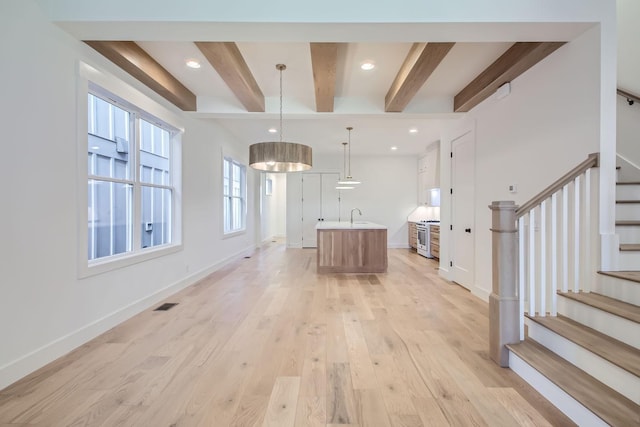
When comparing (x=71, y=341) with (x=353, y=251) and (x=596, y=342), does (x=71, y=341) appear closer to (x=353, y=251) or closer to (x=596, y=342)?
(x=596, y=342)

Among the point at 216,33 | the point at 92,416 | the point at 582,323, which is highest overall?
the point at 216,33

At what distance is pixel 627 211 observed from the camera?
242 cm

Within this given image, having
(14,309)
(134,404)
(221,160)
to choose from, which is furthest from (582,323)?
(221,160)

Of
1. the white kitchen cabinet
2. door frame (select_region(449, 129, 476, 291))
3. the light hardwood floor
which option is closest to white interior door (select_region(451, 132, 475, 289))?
door frame (select_region(449, 129, 476, 291))

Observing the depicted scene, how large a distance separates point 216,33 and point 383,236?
4196 millimetres

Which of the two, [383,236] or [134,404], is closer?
[134,404]

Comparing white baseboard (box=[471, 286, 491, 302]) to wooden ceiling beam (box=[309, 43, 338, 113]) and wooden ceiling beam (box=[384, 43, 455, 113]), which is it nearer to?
wooden ceiling beam (box=[384, 43, 455, 113])

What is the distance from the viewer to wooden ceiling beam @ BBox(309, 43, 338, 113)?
2.59m

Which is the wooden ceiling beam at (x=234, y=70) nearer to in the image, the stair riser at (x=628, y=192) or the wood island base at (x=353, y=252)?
the wood island base at (x=353, y=252)

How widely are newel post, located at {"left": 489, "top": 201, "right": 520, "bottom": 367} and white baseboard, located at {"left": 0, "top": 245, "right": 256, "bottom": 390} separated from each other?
11.1 feet

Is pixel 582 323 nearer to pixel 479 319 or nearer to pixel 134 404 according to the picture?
pixel 479 319

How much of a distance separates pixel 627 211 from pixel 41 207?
15.4ft

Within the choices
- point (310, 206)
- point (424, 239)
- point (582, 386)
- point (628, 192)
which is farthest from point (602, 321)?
point (310, 206)

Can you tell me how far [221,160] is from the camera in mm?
5633
